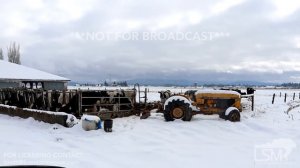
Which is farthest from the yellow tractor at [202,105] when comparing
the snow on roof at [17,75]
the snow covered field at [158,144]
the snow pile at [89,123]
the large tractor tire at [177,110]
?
the snow on roof at [17,75]

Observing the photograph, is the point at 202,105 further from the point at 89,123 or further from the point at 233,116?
the point at 89,123

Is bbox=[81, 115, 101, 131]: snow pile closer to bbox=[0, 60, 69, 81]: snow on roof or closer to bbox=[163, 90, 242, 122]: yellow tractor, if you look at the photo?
bbox=[163, 90, 242, 122]: yellow tractor

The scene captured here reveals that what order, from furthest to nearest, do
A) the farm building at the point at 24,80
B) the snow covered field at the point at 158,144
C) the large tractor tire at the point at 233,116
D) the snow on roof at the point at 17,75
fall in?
the snow on roof at the point at 17,75, the farm building at the point at 24,80, the large tractor tire at the point at 233,116, the snow covered field at the point at 158,144

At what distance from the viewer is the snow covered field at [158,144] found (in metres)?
7.39

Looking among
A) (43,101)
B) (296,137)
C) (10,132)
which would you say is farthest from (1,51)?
(296,137)

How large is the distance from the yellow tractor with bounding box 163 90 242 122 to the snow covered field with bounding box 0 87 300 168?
42 cm

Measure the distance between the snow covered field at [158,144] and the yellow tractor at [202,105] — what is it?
42 centimetres

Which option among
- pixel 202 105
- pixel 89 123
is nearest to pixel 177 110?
pixel 202 105

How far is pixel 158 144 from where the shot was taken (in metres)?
9.34

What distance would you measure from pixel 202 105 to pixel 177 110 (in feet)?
4.06

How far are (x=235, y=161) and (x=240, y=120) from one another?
614 cm

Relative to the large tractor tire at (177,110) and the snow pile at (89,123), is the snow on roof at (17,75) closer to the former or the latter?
the large tractor tire at (177,110)

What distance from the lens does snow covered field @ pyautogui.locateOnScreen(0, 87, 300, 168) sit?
291 inches

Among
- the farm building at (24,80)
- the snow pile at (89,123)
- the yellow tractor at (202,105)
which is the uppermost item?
the farm building at (24,80)
